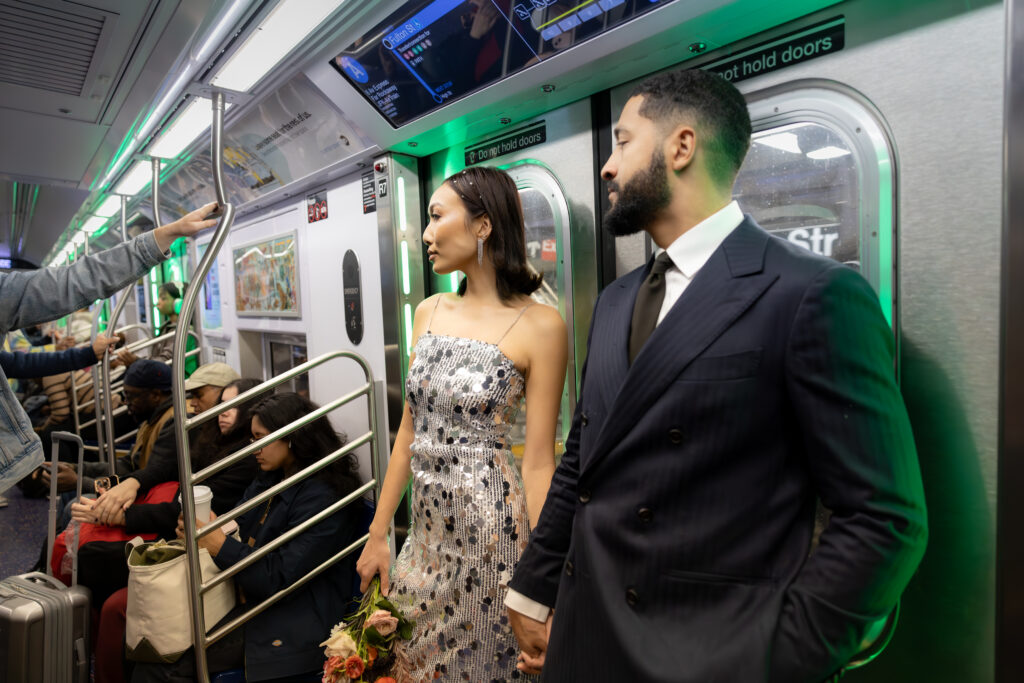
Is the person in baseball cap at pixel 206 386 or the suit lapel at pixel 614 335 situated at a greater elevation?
the suit lapel at pixel 614 335

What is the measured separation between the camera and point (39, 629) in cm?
225

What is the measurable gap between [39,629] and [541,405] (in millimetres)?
2230

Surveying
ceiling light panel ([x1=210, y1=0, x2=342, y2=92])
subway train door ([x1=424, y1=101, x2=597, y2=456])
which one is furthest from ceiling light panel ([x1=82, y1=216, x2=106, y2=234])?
subway train door ([x1=424, y1=101, x2=597, y2=456])

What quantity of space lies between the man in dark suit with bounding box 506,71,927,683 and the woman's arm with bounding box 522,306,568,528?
1.50ft

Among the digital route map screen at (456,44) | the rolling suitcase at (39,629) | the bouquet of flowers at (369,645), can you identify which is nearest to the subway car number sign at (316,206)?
the digital route map screen at (456,44)

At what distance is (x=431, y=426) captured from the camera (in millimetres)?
1885

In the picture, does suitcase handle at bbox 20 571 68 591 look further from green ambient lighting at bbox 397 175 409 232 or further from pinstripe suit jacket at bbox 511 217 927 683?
pinstripe suit jacket at bbox 511 217 927 683

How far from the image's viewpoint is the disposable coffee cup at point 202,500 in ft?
7.59

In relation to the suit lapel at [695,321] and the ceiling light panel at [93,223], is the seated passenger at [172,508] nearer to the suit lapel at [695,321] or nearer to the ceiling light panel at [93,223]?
the suit lapel at [695,321]

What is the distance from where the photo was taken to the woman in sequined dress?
5.81 ft

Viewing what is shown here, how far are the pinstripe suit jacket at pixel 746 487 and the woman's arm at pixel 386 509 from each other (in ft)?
3.17

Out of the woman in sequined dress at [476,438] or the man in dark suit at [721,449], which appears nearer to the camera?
the man in dark suit at [721,449]

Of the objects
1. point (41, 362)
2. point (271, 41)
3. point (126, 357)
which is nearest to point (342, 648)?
point (271, 41)

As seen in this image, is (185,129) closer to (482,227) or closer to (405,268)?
(405,268)
